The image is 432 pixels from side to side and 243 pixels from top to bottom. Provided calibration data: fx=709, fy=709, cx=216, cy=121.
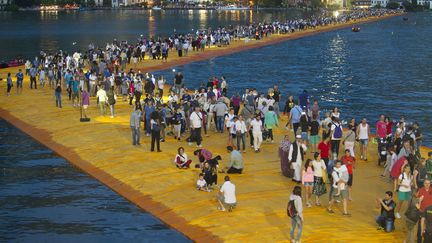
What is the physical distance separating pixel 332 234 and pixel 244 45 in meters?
72.1

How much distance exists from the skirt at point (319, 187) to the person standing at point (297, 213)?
254cm

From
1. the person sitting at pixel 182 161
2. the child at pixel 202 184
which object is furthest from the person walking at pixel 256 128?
the child at pixel 202 184

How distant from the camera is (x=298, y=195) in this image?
1858cm

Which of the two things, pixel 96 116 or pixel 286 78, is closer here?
pixel 96 116

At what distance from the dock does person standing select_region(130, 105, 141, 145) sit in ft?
1.17

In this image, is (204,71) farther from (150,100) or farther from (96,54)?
(150,100)

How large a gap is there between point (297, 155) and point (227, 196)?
3661mm

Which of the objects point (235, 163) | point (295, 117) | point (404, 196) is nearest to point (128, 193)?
point (235, 163)

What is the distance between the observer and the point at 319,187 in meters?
21.6

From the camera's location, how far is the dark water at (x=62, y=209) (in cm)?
2089

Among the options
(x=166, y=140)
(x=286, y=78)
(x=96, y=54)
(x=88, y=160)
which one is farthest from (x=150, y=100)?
(x=286, y=78)

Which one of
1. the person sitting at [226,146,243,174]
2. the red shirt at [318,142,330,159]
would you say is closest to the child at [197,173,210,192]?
the person sitting at [226,146,243,174]

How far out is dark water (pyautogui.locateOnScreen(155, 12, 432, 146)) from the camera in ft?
162

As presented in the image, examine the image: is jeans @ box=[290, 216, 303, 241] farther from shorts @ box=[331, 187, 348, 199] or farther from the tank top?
the tank top
